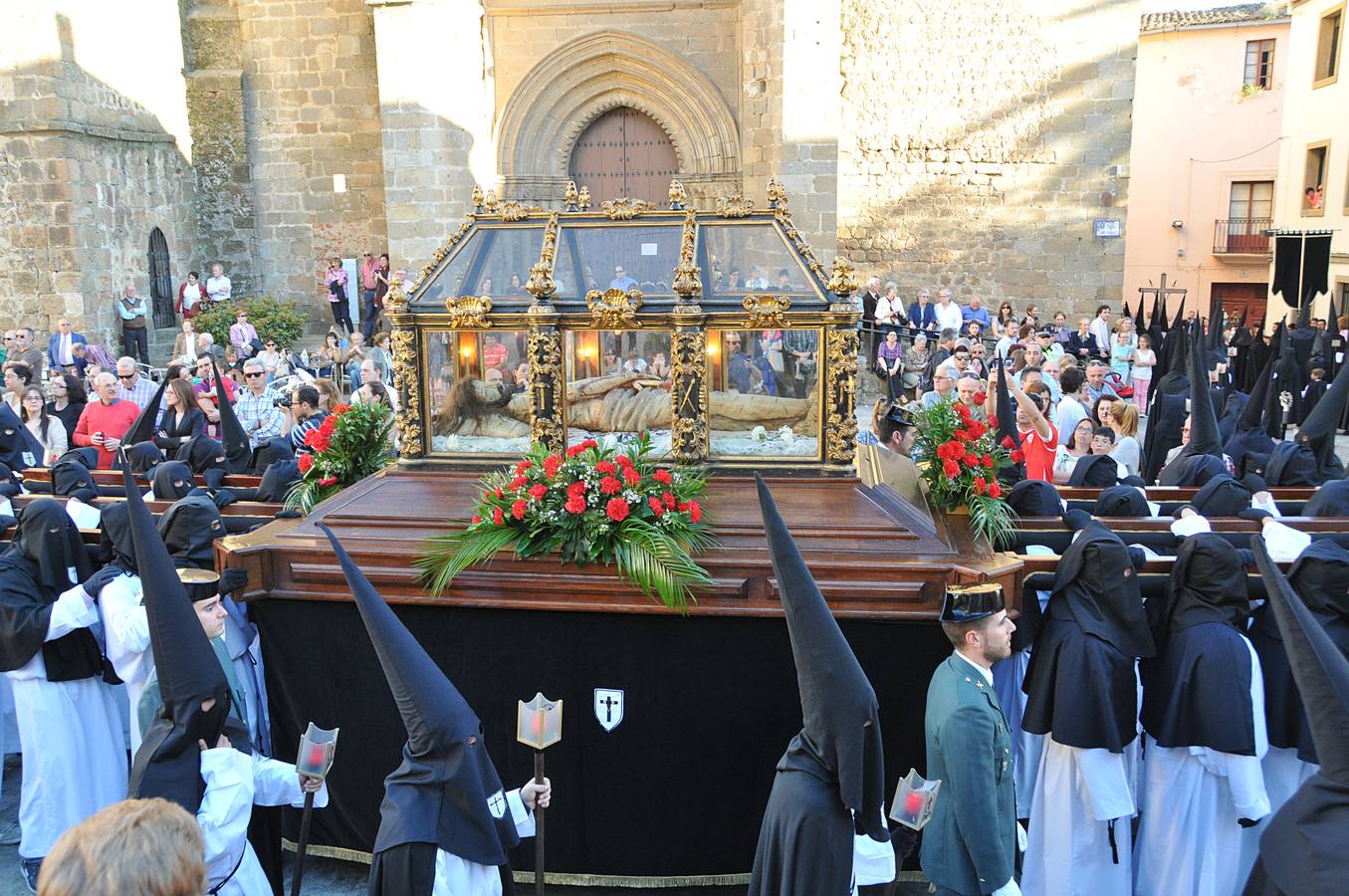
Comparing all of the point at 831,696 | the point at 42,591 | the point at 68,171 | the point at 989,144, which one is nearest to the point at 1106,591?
the point at 831,696

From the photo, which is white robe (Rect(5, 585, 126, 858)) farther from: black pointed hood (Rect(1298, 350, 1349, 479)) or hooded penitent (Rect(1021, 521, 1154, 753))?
black pointed hood (Rect(1298, 350, 1349, 479))

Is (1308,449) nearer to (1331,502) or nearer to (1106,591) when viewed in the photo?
(1331,502)

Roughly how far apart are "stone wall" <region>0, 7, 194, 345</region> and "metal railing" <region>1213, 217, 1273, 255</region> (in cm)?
2517

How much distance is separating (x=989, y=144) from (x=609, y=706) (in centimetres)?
1638

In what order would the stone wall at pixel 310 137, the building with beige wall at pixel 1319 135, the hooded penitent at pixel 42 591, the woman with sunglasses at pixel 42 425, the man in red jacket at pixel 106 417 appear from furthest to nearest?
the building with beige wall at pixel 1319 135 → the stone wall at pixel 310 137 → the woman with sunglasses at pixel 42 425 → the man in red jacket at pixel 106 417 → the hooded penitent at pixel 42 591

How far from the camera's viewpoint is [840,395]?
496 centimetres

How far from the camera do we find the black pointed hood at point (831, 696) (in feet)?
9.72

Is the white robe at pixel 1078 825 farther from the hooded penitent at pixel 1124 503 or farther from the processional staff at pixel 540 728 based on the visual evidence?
the processional staff at pixel 540 728

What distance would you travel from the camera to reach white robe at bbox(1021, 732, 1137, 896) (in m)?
4.18

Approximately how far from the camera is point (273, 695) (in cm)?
486

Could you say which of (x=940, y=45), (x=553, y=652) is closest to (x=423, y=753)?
(x=553, y=652)

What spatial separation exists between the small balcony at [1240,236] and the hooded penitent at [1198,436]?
23.8 m

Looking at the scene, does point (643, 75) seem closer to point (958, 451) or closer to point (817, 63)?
point (817, 63)

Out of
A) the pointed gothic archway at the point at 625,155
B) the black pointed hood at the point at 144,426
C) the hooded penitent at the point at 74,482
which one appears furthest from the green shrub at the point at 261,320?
the hooded penitent at the point at 74,482
